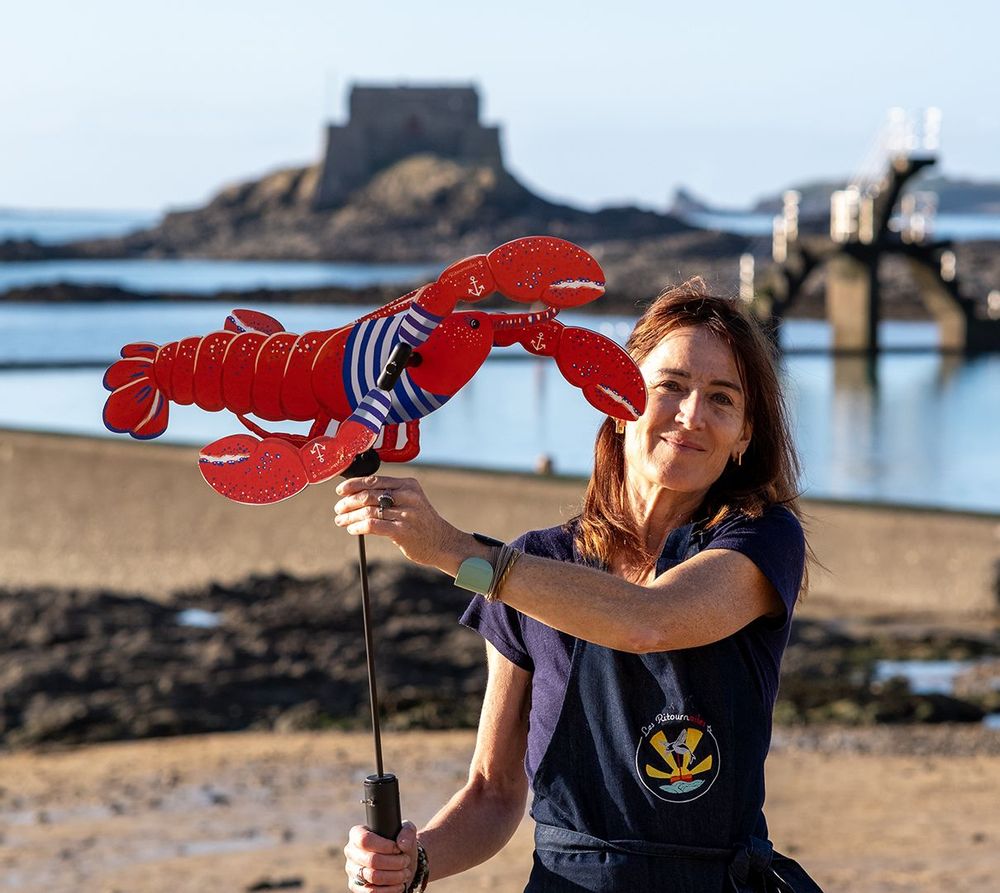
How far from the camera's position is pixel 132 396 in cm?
251

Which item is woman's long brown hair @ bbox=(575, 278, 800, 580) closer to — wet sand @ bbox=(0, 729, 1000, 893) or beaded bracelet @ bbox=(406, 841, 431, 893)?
beaded bracelet @ bbox=(406, 841, 431, 893)

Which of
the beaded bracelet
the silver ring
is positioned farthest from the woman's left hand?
the beaded bracelet

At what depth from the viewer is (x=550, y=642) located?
2529 mm

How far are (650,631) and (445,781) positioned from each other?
5.16m

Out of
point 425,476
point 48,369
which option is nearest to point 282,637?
point 425,476

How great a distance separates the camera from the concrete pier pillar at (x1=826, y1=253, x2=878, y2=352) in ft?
90.3

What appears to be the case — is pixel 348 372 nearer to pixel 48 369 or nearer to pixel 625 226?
pixel 48 369

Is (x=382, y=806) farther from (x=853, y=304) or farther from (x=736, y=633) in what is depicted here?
(x=853, y=304)

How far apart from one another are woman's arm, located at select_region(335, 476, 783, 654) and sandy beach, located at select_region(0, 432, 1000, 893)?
3.77m

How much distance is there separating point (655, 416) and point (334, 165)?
291ft

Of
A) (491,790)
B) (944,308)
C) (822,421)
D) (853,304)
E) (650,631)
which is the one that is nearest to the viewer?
(650,631)

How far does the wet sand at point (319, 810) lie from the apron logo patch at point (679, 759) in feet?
11.9

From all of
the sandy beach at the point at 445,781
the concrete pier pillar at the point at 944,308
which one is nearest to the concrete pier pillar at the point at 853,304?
the concrete pier pillar at the point at 944,308

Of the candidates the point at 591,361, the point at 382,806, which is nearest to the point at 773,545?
the point at 591,361
